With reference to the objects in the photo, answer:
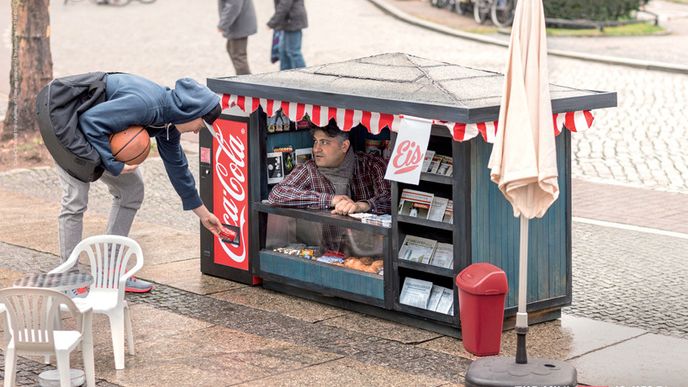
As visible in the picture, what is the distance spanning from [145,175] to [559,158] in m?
6.22

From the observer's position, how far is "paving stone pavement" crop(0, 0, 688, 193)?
44.3 feet

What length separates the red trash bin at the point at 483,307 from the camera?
6.79 metres

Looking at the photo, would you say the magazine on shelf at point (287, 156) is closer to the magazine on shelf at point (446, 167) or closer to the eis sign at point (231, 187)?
the eis sign at point (231, 187)

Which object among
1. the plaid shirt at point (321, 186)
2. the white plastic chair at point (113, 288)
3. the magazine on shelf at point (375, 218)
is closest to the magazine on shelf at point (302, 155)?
the plaid shirt at point (321, 186)

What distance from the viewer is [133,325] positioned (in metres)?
7.53

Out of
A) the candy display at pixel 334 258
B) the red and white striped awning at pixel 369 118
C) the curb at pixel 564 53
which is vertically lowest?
the curb at pixel 564 53

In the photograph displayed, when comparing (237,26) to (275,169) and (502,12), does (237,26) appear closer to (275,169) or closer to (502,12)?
(275,169)

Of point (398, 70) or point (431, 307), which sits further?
point (398, 70)

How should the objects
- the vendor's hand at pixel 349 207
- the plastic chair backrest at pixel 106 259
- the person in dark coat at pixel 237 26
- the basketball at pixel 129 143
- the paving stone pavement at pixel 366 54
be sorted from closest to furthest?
the plastic chair backrest at pixel 106 259 → the basketball at pixel 129 143 → the vendor's hand at pixel 349 207 → the paving stone pavement at pixel 366 54 → the person in dark coat at pixel 237 26

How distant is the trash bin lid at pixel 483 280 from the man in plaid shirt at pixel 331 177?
1.22m

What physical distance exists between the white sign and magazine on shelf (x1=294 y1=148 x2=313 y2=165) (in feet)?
4.28

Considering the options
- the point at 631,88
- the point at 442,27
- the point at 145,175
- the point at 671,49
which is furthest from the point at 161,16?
the point at 145,175

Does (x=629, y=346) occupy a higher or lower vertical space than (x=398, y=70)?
lower

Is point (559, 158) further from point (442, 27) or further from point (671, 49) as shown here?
point (442, 27)
